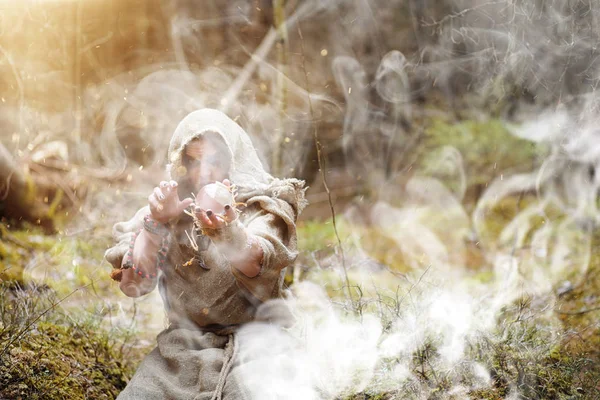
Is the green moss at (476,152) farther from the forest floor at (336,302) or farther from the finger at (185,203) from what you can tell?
the finger at (185,203)

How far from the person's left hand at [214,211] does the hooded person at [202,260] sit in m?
0.06

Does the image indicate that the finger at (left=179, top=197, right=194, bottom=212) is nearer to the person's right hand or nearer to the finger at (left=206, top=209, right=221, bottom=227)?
the person's right hand

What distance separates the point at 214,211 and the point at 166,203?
0.21 m

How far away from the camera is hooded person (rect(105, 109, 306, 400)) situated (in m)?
2.49

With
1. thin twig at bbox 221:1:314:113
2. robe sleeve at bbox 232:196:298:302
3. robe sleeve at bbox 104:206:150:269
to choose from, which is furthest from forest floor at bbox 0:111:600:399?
thin twig at bbox 221:1:314:113

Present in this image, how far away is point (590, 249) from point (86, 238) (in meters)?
4.27

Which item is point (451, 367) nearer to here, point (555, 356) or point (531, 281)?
point (555, 356)

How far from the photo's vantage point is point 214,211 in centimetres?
239

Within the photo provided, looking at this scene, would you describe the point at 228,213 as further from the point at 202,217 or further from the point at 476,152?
the point at 476,152

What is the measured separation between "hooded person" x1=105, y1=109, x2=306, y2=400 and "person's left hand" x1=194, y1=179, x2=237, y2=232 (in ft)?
0.19

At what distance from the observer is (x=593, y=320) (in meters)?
3.98

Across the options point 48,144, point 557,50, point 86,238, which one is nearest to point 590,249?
point 557,50

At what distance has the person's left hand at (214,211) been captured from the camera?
231 cm

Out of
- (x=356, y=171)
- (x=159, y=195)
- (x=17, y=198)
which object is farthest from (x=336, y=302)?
(x=356, y=171)
